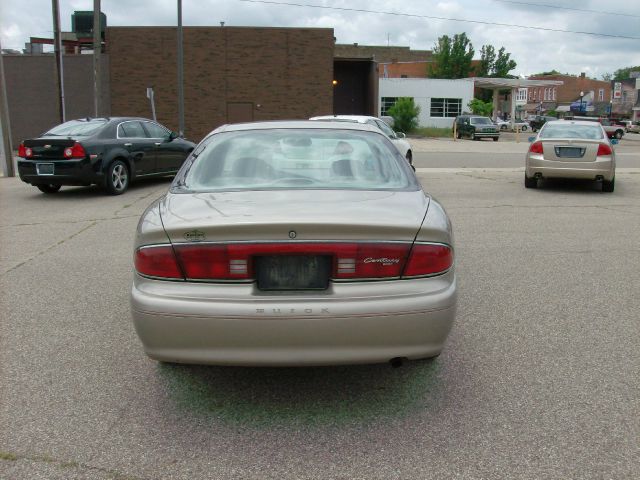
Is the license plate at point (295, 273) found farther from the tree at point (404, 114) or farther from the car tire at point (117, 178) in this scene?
the tree at point (404, 114)

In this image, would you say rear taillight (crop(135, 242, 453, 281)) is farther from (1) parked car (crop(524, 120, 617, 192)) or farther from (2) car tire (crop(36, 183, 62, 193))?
(2) car tire (crop(36, 183, 62, 193))

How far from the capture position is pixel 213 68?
3597 cm

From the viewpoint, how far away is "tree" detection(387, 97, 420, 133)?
48469mm

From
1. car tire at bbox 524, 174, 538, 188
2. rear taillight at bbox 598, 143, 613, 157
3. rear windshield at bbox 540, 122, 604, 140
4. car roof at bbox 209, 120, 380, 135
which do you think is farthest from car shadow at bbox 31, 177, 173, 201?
rear taillight at bbox 598, 143, 613, 157

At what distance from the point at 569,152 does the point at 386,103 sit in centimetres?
4259

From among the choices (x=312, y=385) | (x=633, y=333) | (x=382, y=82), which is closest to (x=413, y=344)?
(x=312, y=385)

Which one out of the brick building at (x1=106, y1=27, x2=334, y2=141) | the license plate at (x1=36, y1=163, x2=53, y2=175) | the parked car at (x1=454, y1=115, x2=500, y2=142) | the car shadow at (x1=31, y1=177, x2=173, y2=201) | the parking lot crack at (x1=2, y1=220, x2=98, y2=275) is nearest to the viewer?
the parking lot crack at (x1=2, y1=220, x2=98, y2=275)

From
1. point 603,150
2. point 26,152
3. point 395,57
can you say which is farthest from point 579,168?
point 395,57

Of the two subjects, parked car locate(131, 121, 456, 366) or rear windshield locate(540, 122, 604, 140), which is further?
rear windshield locate(540, 122, 604, 140)

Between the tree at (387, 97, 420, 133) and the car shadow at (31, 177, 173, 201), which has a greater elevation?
the tree at (387, 97, 420, 133)

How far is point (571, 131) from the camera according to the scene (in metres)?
13.3

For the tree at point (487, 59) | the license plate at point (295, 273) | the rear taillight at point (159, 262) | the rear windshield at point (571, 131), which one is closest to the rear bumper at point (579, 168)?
the rear windshield at point (571, 131)

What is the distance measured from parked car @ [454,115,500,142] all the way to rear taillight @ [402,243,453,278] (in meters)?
42.0

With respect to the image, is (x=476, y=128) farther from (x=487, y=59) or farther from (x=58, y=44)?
(x=487, y=59)
